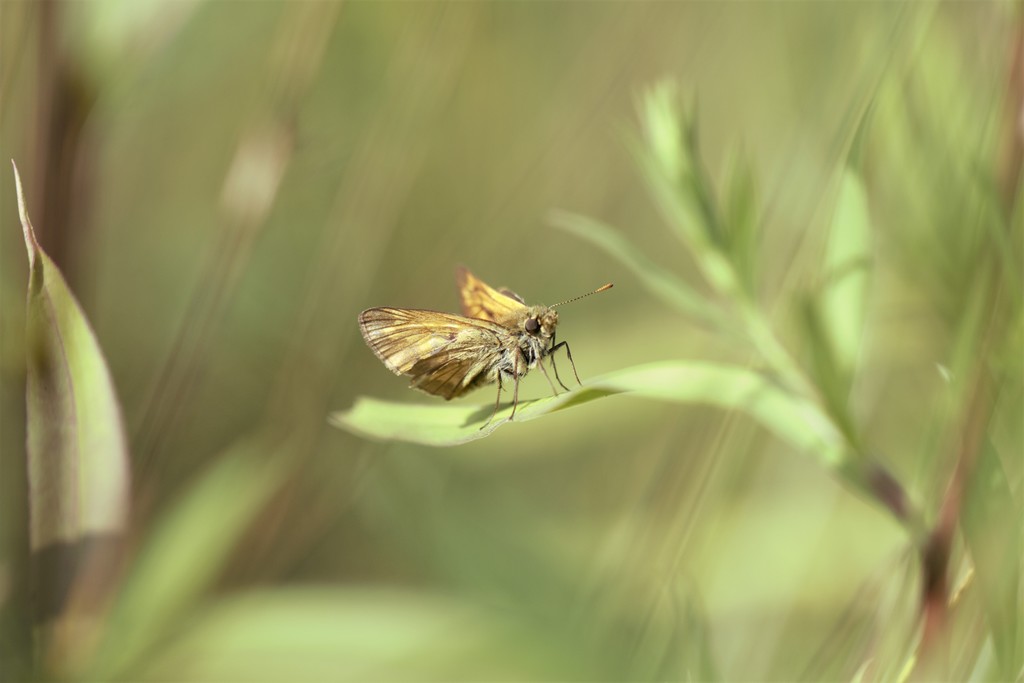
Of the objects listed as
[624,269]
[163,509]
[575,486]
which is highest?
[624,269]

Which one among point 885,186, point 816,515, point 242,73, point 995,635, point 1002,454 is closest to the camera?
point 995,635

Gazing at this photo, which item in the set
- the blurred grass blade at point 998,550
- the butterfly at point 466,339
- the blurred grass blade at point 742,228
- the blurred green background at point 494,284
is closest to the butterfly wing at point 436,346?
the butterfly at point 466,339

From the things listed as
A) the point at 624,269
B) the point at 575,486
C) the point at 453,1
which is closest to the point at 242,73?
the point at 453,1

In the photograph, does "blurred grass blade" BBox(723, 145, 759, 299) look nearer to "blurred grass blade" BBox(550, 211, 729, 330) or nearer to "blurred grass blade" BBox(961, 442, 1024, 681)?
"blurred grass blade" BBox(550, 211, 729, 330)

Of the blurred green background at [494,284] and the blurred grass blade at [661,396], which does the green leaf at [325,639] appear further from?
the blurred grass blade at [661,396]

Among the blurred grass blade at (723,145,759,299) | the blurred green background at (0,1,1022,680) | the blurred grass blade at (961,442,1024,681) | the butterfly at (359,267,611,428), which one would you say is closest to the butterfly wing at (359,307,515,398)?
the butterfly at (359,267,611,428)

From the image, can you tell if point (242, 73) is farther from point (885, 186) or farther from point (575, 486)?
point (885, 186)

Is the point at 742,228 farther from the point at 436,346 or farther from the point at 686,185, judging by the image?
the point at 436,346
